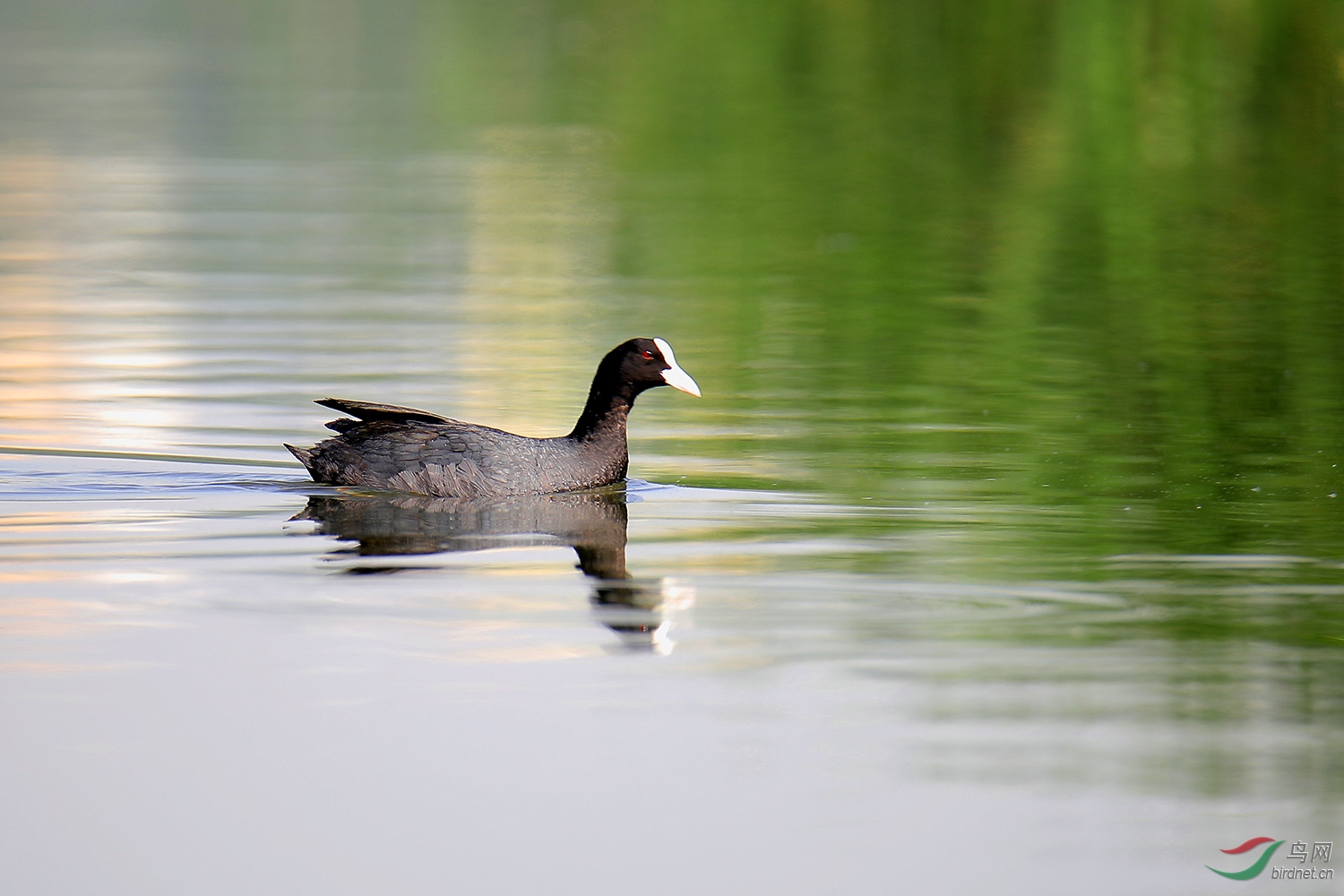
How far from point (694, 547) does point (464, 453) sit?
184 cm

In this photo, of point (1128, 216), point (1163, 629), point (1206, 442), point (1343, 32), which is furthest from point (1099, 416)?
point (1343, 32)

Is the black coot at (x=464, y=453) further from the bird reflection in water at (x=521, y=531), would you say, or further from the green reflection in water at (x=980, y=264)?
the green reflection in water at (x=980, y=264)

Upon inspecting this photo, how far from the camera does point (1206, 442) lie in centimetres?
1295

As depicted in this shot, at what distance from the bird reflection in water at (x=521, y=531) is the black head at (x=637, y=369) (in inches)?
26.7

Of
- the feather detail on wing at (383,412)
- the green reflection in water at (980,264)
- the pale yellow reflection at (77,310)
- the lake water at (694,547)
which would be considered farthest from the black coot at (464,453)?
the pale yellow reflection at (77,310)

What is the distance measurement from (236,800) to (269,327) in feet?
37.3

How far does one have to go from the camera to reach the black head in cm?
1199

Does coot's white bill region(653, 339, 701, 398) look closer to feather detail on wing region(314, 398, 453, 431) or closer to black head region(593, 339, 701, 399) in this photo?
black head region(593, 339, 701, 399)

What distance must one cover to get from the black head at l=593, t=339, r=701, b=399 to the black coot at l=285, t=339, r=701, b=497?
0.7 inches

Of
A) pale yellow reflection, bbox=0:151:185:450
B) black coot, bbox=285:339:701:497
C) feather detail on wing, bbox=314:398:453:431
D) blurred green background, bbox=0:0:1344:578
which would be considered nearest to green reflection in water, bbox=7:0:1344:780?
blurred green background, bbox=0:0:1344:578

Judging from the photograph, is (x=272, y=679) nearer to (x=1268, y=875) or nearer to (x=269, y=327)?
(x=1268, y=875)

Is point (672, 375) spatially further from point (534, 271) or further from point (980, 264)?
point (980, 264)

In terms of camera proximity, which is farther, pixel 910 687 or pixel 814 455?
pixel 814 455

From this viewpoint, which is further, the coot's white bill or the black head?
the black head
